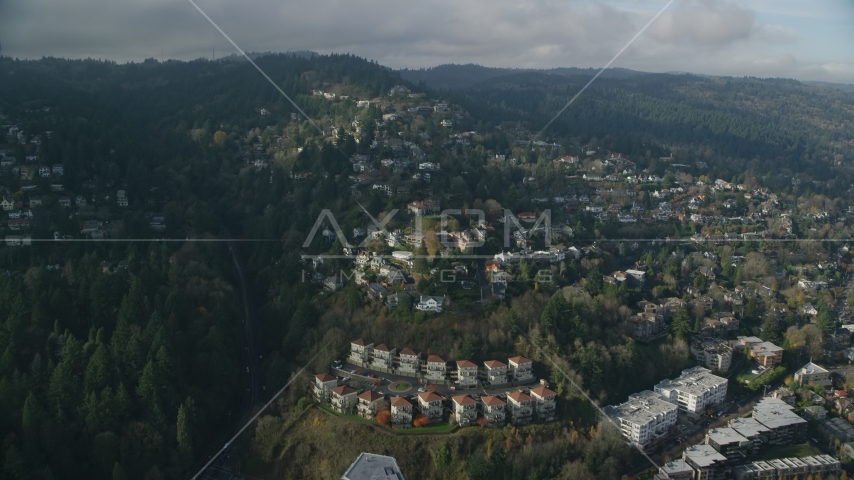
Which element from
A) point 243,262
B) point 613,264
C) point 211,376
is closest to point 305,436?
point 211,376

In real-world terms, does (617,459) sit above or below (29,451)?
below

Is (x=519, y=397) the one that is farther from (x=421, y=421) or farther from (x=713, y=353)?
(x=713, y=353)

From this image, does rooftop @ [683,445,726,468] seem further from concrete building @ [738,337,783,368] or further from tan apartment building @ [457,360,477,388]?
concrete building @ [738,337,783,368]

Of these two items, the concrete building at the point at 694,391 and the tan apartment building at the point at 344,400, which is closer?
the tan apartment building at the point at 344,400

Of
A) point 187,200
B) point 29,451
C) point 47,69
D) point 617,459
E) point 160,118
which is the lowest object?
point 617,459

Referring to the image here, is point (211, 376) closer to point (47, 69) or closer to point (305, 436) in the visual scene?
point (305, 436)

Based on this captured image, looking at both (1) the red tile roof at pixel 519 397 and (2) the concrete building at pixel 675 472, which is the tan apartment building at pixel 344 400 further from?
(2) the concrete building at pixel 675 472

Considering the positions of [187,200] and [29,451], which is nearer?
[29,451]

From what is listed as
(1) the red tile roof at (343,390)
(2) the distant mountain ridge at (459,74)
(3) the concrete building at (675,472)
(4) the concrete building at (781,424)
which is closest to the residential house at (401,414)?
(1) the red tile roof at (343,390)
